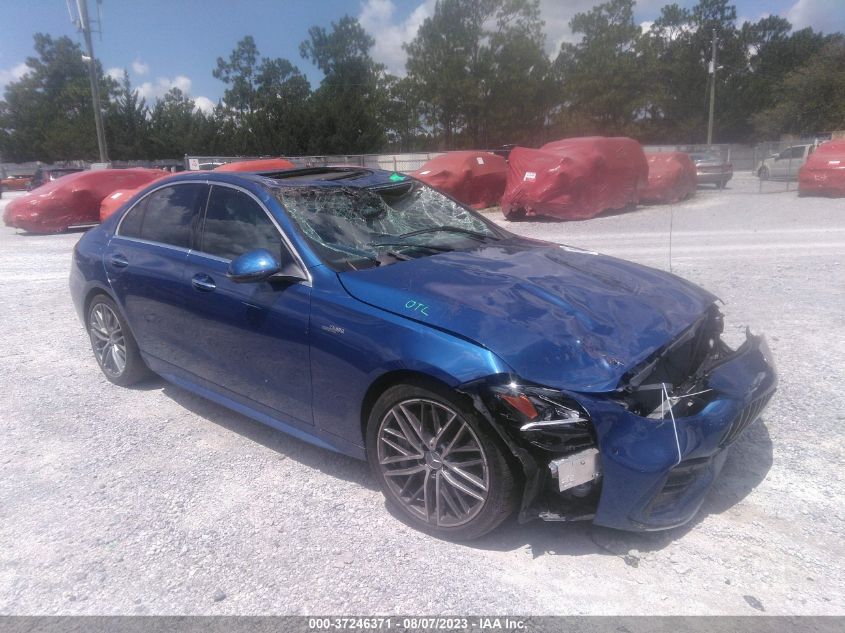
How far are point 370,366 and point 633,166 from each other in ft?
52.8

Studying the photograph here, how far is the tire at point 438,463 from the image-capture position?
2.58 meters

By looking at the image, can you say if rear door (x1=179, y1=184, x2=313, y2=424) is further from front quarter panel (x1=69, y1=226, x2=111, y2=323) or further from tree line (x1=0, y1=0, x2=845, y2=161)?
tree line (x1=0, y1=0, x2=845, y2=161)

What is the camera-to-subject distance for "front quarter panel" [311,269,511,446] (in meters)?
2.57

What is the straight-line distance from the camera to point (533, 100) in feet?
177

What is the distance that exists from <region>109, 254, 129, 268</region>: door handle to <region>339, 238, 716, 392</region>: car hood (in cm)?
210

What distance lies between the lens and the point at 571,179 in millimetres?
15430

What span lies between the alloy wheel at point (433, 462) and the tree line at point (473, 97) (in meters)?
46.4

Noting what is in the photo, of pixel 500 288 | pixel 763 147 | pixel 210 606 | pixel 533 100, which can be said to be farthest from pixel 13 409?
pixel 533 100

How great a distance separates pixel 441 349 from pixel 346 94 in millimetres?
51882

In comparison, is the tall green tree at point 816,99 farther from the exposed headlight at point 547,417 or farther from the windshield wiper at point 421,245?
the exposed headlight at point 547,417

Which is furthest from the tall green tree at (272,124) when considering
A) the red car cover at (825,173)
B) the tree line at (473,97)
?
the red car cover at (825,173)

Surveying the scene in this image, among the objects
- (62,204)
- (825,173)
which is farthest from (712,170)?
(62,204)

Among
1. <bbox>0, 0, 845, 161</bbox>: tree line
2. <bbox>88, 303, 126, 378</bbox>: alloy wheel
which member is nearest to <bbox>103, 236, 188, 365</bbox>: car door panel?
<bbox>88, 303, 126, 378</bbox>: alloy wheel

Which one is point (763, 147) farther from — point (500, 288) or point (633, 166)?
point (500, 288)
